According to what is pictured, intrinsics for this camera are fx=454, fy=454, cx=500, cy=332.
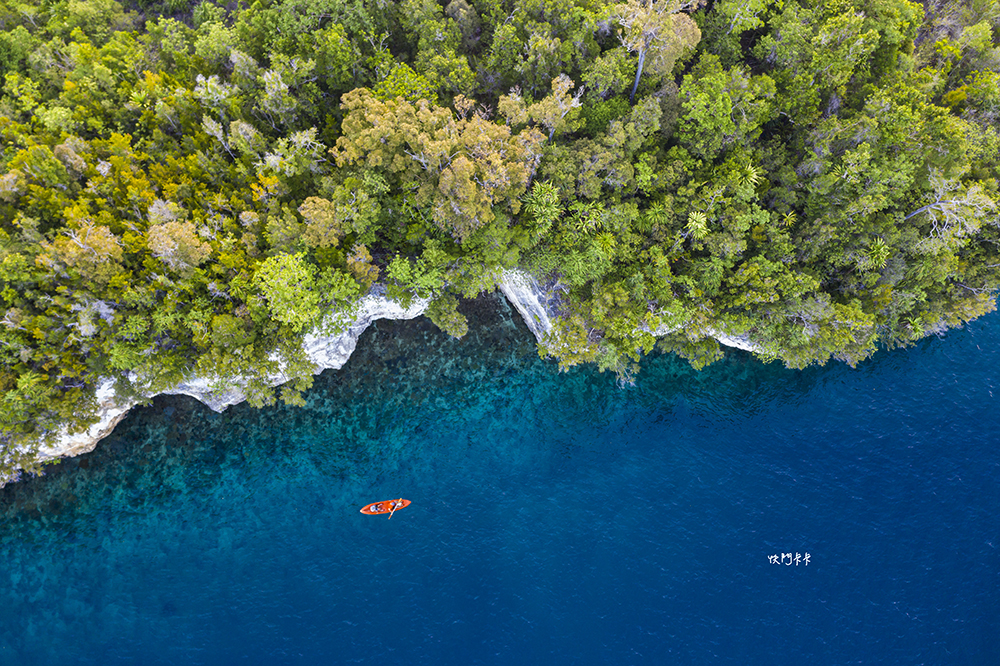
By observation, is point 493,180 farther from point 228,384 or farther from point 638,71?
point 228,384

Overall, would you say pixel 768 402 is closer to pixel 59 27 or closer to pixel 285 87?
pixel 285 87

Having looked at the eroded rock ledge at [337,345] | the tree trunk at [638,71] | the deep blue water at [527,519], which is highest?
the tree trunk at [638,71]

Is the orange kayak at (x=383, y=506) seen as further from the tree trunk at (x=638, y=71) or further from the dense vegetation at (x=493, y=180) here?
the tree trunk at (x=638, y=71)

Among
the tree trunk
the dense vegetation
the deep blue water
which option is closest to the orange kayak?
the deep blue water

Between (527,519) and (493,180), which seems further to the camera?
(527,519)

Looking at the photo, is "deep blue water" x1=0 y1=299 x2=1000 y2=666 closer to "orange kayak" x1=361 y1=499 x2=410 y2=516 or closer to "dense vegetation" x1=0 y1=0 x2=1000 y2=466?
"orange kayak" x1=361 y1=499 x2=410 y2=516

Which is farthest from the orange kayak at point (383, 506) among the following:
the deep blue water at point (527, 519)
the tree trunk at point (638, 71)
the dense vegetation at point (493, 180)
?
the tree trunk at point (638, 71)

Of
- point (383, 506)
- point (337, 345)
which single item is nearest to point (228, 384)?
point (337, 345)
